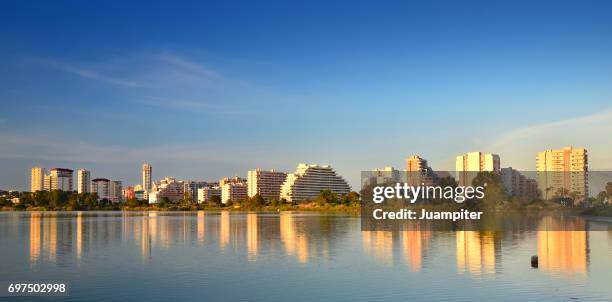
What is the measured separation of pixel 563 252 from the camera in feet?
157

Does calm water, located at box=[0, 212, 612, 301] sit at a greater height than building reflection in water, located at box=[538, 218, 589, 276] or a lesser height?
greater

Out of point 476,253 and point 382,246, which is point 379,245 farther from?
point 476,253

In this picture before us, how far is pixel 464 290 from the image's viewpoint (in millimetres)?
31359

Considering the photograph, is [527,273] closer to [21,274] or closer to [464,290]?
[464,290]

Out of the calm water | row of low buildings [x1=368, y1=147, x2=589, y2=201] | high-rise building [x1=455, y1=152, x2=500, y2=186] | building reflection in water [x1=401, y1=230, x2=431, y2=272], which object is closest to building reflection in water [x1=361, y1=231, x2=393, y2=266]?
the calm water

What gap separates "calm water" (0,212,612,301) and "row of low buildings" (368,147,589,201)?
8812 centimetres

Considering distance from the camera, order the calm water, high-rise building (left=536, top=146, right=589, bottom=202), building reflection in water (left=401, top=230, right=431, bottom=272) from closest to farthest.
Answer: the calm water
building reflection in water (left=401, top=230, right=431, bottom=272)
high-rise building (left=536, top=146, right=589, bottom=202)

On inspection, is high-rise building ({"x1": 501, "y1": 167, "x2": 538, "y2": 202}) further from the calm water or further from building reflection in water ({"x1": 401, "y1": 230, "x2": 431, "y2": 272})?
the calm water

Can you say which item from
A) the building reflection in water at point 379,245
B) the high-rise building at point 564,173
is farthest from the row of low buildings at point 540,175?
the building reflection in water at point 379,245

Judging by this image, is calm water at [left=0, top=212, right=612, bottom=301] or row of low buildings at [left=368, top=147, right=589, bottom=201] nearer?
calm water at [left=0, top=212, right=612, bottom=301]

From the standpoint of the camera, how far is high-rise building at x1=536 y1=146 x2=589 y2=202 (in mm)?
145325

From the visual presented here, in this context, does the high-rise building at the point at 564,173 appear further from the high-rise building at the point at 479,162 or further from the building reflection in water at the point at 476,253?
the building reflection in water at the point at 476,253

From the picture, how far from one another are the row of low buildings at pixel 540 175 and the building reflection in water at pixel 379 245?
75779mm

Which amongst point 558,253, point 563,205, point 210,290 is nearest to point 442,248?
point 558,253
